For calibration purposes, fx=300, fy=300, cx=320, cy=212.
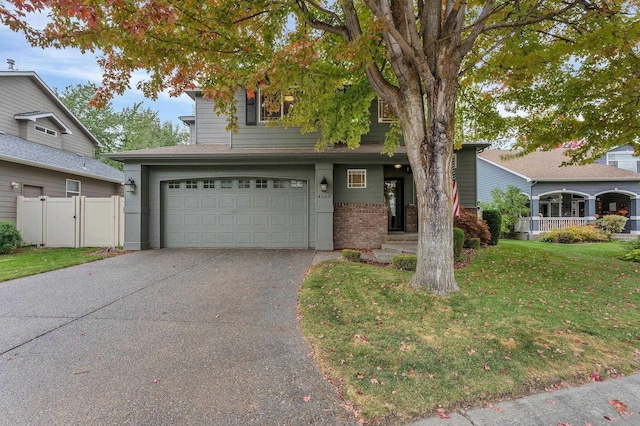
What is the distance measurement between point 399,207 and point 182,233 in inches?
Answer: 309

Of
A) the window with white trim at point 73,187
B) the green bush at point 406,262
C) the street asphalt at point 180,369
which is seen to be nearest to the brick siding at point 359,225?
the green bush at point 406,262

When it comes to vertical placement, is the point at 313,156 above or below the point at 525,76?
below

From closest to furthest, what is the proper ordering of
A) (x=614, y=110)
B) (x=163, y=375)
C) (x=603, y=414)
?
1. (x=603, y=414)
2. (x=163, y=375)
3. (x=614, y=110)

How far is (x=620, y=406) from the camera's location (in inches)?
95.7

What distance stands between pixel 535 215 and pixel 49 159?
23.3 metres

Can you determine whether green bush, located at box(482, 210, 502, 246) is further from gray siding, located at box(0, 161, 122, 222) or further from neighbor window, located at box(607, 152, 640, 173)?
gray siding, located at box(0, 161, 122, 222)

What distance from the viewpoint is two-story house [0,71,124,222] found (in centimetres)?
1074

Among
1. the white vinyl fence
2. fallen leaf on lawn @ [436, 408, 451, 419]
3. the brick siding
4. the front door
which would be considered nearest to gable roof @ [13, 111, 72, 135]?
the white vinyl fence

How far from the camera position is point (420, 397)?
96.3 inches

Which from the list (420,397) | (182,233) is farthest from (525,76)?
(182,233)

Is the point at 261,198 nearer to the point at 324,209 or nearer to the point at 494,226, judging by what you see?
the point at 324,209

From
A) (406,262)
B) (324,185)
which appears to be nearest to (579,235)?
(406,262)

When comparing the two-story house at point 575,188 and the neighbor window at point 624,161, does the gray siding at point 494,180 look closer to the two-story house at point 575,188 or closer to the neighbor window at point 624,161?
the two-story house at point 575,188

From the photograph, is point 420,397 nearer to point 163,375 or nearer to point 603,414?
point 603,414
